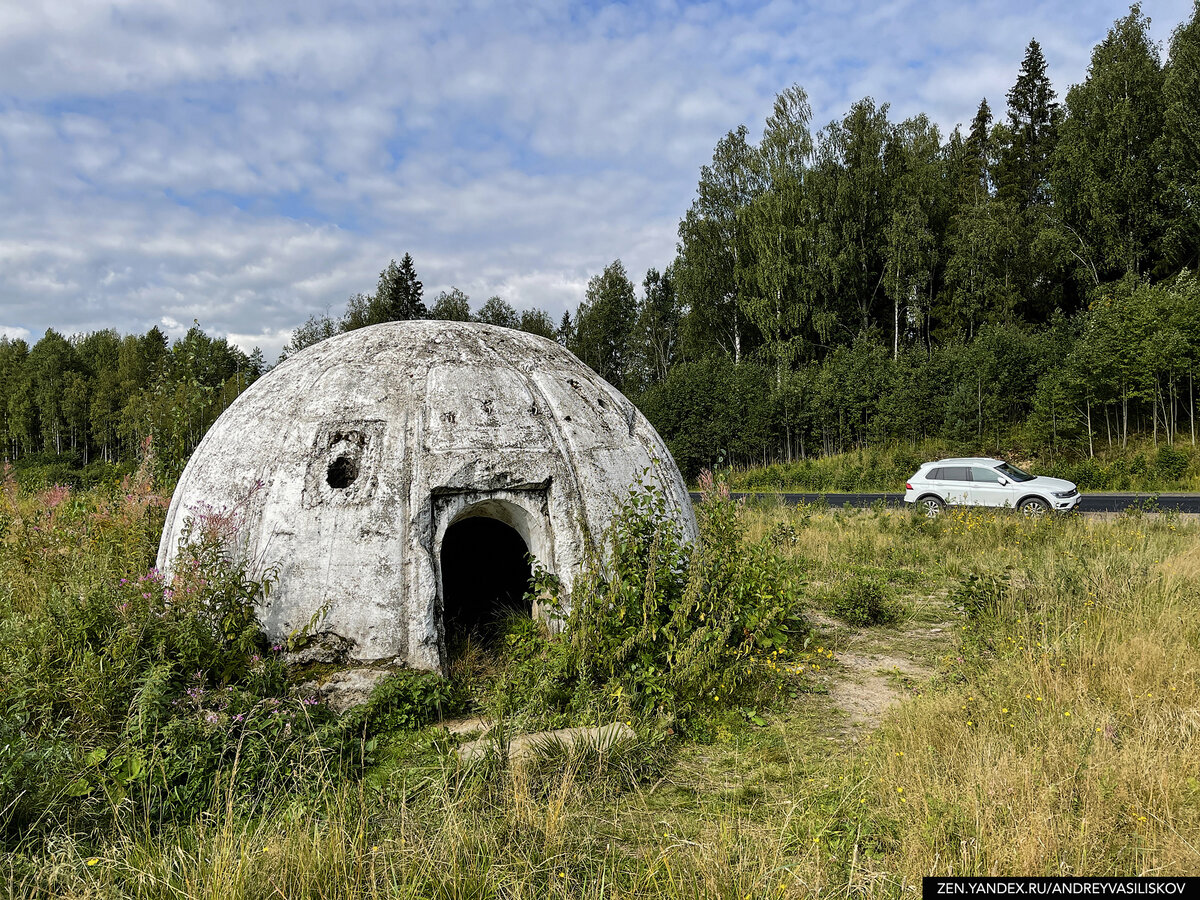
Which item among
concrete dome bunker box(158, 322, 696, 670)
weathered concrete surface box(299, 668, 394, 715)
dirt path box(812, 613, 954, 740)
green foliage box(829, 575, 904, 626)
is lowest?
dirt path box(812, 613, 954, 740)

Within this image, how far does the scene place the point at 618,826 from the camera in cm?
401

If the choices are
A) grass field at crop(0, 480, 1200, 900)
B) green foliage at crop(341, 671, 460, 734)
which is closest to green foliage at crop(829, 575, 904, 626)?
grass field at crop(0, 480, 1200, 900)

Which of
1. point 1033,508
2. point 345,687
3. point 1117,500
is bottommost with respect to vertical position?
point 1117,500

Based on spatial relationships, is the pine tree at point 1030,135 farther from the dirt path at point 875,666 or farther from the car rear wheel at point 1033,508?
the dirt path at point 875,666

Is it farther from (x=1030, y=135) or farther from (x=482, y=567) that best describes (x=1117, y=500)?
(x=1030, y=135)

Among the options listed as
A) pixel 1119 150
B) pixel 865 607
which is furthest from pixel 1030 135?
pixel 865 607

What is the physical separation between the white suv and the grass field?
372 inches

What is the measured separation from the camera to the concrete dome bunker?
5.89 m

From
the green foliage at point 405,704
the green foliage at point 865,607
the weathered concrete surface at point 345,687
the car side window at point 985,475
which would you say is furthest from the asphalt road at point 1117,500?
the weathered concrete surface at point 345,687

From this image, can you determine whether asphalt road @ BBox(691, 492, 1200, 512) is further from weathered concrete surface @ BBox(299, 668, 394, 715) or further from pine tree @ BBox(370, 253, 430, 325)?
pine tree @ BBox(370, 253, 430, 325)

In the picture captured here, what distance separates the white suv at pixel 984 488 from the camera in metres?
16.0

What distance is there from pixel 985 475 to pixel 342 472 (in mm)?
16371

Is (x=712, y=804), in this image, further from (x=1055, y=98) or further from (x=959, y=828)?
(x=1055, y=98)

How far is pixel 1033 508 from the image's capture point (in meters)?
14.7
